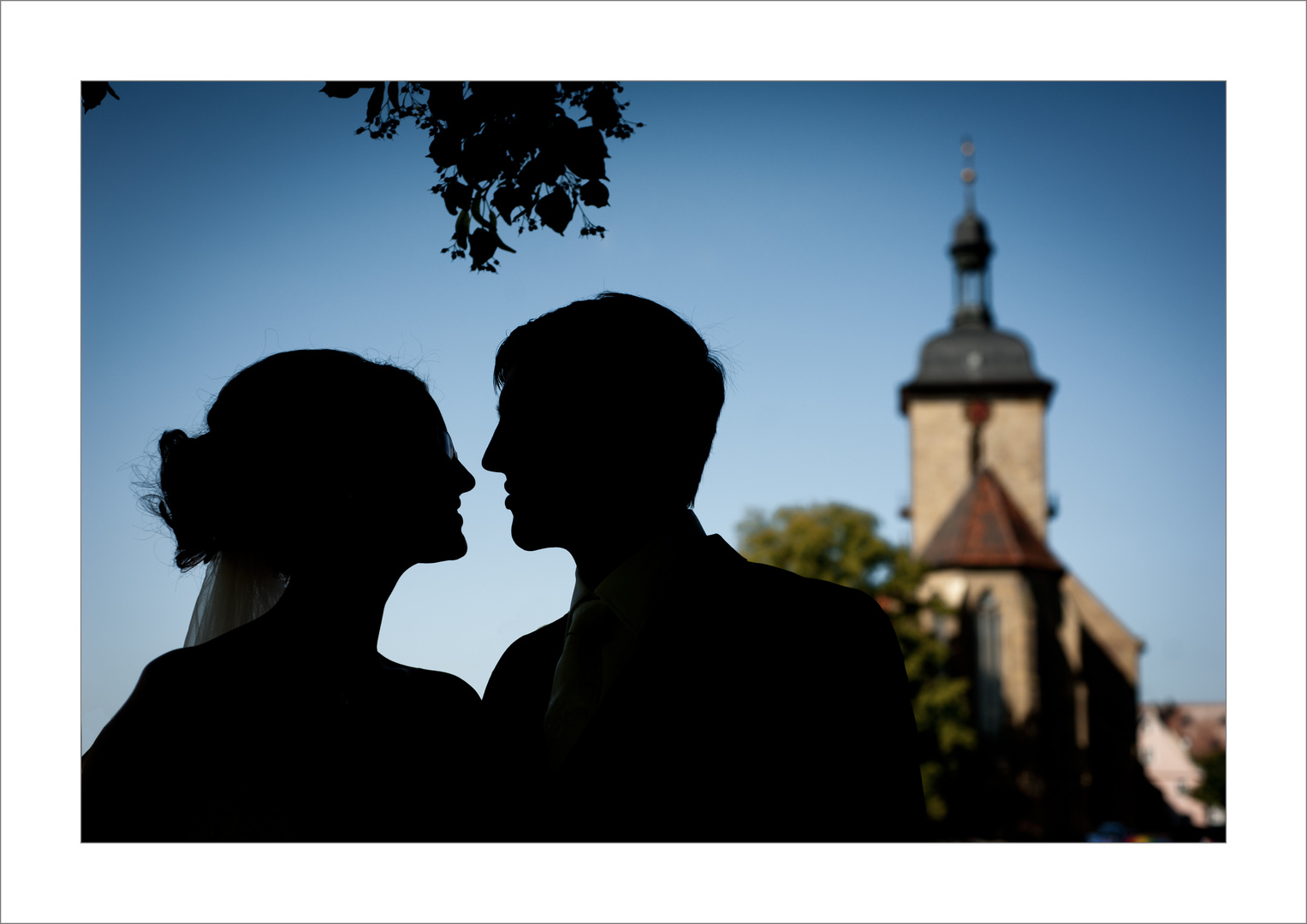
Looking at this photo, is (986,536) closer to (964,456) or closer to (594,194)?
(964,456)

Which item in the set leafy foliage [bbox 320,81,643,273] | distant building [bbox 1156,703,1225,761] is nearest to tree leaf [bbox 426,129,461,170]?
leafy foliage [bbox 320,81,643,273]

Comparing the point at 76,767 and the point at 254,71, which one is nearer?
the point at 76,767

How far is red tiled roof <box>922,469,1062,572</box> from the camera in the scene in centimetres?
4044

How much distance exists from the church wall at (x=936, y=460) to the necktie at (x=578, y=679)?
1672 inches

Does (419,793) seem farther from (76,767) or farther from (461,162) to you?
(461,162)

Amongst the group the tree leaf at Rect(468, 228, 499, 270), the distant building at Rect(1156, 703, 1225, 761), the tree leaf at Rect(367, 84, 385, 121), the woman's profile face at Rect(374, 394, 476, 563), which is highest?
the tree leaf at Rect(367, 84, 385, 121)

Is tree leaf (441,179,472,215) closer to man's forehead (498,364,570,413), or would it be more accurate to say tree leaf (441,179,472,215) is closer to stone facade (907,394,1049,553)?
man's forehead (498,364,570,413)

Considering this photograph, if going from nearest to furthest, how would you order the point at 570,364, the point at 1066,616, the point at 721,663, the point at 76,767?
the point at 721,663, the point at 570,364, the point at 76,767, the point at 1066,616

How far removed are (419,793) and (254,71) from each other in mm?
1982

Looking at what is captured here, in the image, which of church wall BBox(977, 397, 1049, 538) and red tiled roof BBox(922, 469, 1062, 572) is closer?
red tiled roof BBox(922, 469, 1062, 572)

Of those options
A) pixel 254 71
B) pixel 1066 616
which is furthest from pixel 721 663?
pixel 1066 616

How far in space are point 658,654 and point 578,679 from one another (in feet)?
0.60

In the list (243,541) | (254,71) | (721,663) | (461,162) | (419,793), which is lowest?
(419,793)

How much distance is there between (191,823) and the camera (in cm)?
254
